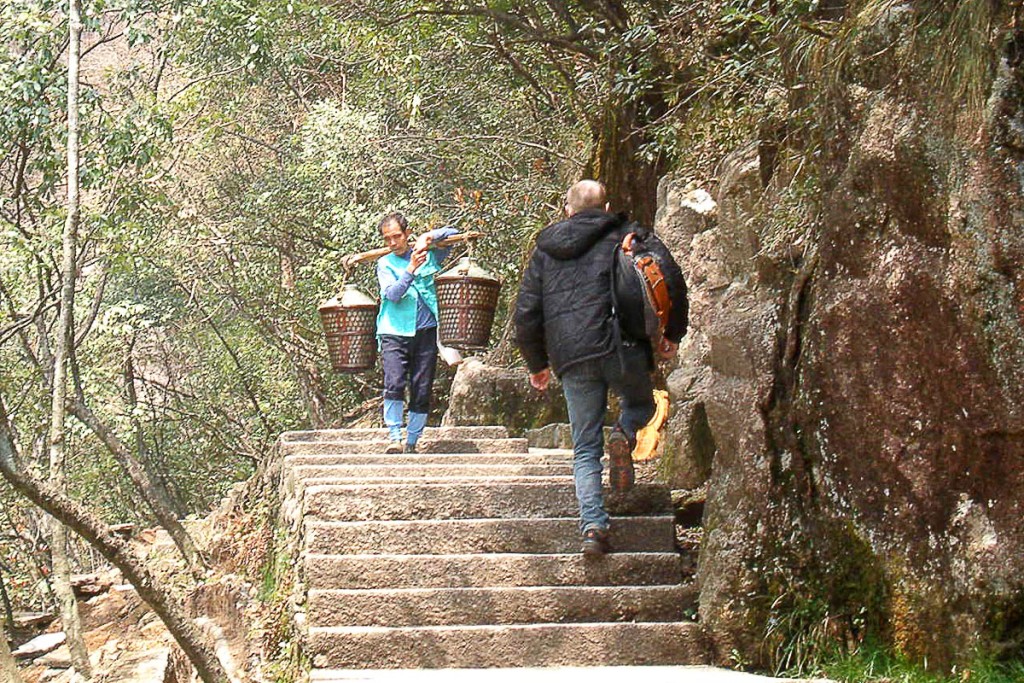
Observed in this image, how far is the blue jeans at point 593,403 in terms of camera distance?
24.7 feet

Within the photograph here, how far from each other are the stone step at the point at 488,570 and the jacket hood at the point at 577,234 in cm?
173

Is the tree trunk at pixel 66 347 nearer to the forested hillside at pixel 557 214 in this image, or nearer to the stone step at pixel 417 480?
the forested hillside at pixel 557 214

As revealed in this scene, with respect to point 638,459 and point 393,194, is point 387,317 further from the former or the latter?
point 393,194

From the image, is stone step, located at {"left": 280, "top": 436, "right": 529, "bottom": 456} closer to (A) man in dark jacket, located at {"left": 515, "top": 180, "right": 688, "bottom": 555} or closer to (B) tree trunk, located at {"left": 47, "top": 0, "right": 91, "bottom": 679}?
(A) man in dark jacket, located at {"left": 515, "top": 180, "right": 688, "bottom": 555}

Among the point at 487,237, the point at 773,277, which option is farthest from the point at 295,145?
the point at 773,277

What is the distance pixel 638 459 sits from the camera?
1070cm

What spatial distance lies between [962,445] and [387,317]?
16.6 ft

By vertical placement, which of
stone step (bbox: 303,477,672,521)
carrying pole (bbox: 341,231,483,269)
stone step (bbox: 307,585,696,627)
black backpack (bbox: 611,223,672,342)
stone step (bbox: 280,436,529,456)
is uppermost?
carrying pole (bbox: 341,231,483,269)

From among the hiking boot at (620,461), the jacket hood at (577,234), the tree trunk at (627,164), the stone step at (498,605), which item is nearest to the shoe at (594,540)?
the stone step at (498,605)

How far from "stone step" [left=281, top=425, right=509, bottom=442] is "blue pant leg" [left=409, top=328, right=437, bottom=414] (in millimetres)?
1315

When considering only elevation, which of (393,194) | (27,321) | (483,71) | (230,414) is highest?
(483,71)

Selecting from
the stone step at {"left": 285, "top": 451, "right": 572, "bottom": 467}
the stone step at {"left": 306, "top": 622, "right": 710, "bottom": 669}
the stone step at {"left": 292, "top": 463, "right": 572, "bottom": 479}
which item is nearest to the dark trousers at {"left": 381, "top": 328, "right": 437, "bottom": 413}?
the stone step at {"left": 285, "top": 451, "right": 572, "bottom": 467}

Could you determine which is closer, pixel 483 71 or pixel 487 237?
pixel 487 237

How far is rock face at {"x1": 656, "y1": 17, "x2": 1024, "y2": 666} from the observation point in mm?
5469
